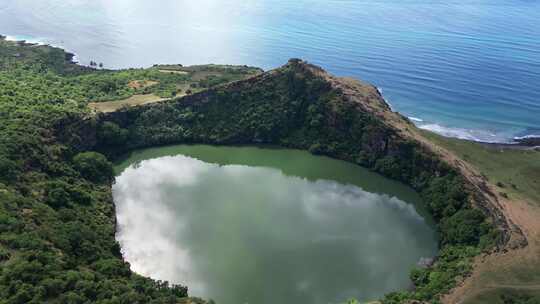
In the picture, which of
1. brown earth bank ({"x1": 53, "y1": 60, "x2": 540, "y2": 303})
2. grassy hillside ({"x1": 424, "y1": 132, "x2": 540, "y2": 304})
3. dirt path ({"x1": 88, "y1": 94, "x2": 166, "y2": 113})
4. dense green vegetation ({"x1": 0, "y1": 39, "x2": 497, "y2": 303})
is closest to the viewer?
dense green vegetation ({"x1": 0, "y1": 39, "x2": 497, "y2": 303})

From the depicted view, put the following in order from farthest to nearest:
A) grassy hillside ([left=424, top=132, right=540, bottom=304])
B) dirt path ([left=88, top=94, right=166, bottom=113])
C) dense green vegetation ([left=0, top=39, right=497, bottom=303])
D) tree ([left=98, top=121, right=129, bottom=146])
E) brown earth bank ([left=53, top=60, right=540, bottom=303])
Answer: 1. dirt path ([left=88, top=94, right=166, bottom=113])
2. tree ([left=98, top=121, right=129, bottom=146])
3. brown earth bank ([left=53, top=60, right=540, bottom=303])
4. grassy hillside ([left=424, top=132, right=540, bottom=304])
5. dense green vegetation ([left=0, top=39, right=497, bottom=303])

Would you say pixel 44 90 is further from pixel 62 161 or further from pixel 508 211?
pixel 508 211

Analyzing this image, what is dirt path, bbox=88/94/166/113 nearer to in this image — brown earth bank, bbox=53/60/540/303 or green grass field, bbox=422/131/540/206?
brown earth bank, bbox=53/60/540/303

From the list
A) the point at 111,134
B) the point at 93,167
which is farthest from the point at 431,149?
the point at 111,134

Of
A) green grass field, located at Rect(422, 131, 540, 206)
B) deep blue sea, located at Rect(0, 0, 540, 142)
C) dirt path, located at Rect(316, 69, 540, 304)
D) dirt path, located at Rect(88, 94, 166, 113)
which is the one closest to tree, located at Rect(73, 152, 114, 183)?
dirt path, located at Rect(88, 94, 166, 113)

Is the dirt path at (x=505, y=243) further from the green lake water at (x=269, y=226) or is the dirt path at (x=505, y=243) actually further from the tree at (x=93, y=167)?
the tree at (x=93, y=167)

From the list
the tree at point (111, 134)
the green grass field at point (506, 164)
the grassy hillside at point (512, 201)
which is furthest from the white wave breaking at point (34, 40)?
the grassy hillside at point (512, 201)
